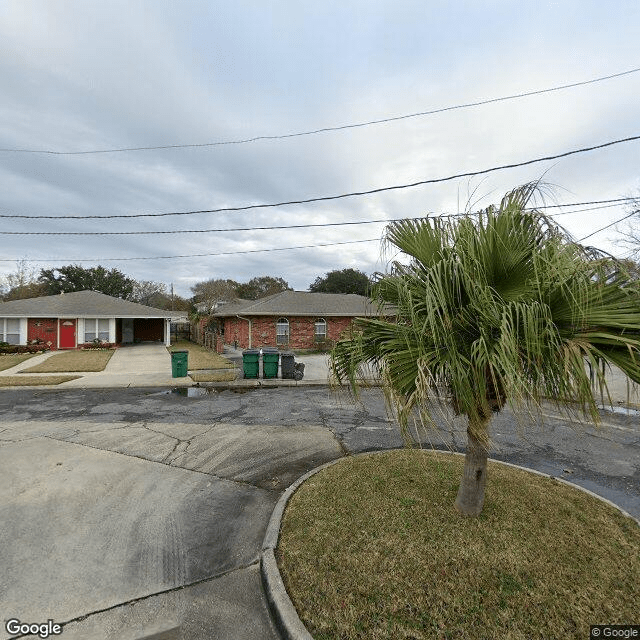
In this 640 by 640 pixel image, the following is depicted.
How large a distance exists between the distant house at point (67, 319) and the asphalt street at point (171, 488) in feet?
52.9

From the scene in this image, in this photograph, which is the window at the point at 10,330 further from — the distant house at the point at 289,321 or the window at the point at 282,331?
the window at the point at 282,331

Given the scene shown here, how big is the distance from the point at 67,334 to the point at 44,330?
49.7 inches

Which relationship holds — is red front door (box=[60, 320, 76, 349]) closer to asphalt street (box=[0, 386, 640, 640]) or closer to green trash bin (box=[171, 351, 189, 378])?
green trash bin (box=[171, 351, 189, 378])

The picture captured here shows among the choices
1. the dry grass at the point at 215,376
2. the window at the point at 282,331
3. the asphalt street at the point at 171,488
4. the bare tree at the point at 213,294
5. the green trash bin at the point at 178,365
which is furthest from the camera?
the bare tree at the point at 213,294

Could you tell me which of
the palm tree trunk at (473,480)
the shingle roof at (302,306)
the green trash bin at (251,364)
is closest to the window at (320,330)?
the shingle roof at (302,306)

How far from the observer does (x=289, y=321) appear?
2270 centimetres

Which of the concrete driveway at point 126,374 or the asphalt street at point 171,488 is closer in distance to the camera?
the asphalt street at point 171,488

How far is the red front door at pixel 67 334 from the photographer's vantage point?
22750 millimetres

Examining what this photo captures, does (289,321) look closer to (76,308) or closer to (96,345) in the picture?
(96,345)

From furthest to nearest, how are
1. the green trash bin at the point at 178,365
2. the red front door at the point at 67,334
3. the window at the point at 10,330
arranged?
the red front door at the point at 67,334
the window at the point at 10,330
the green trash bin at the point at 178,365

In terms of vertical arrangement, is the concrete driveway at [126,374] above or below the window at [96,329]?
below

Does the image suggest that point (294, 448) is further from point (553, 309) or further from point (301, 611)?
point (553, 309)

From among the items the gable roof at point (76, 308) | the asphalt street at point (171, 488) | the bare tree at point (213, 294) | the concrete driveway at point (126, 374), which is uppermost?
the bare tree at point (213, 294)

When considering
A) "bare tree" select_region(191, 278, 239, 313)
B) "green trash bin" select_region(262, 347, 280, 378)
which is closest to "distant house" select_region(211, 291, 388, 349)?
"green trash bin" select_region(262, 347, 280, 378)
